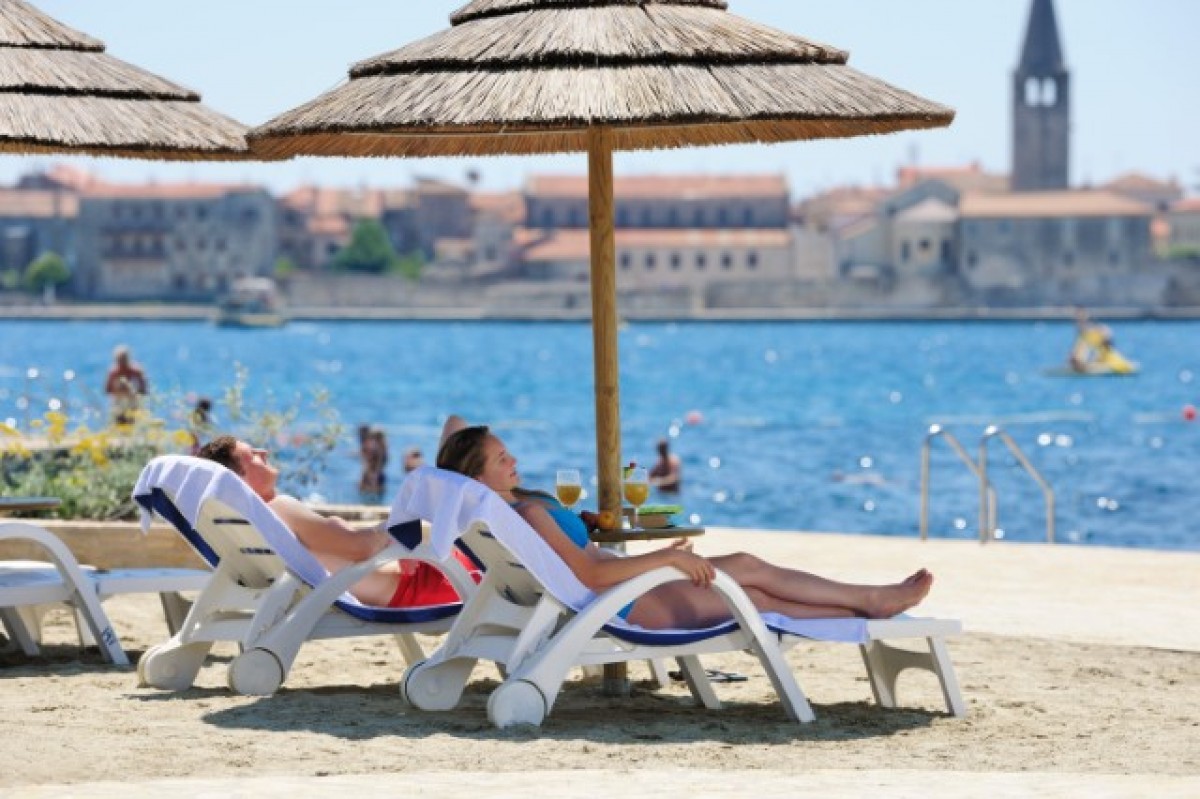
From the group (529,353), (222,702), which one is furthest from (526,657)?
(529,353)

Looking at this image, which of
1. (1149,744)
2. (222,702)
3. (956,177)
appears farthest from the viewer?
(956,177)

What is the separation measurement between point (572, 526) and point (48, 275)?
125501 mm

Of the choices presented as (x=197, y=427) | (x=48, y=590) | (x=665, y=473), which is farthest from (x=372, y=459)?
(x=48, y=590)

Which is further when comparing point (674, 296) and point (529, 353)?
point (674, 296)

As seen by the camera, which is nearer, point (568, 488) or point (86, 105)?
point (568, 488)

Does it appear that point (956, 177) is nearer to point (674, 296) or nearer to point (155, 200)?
point (674, 296)

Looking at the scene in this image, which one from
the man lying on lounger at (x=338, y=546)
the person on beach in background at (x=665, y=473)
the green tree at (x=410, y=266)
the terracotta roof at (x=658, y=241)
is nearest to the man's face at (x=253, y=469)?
the man lying on lounger at (x=338, y=546)

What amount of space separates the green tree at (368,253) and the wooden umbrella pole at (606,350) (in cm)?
12000

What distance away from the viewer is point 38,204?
132750 millimetres

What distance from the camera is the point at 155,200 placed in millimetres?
127688

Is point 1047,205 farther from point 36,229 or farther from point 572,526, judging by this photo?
point 572,526

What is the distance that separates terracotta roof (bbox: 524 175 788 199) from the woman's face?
118m

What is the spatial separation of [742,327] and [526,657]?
4555 inches

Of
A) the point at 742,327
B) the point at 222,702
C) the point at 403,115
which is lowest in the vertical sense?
the point at 742,327
